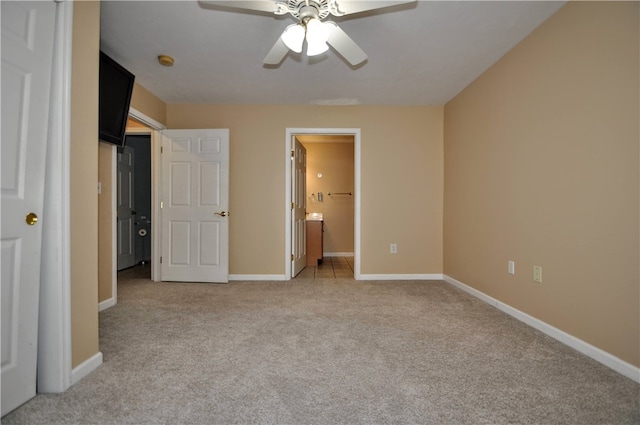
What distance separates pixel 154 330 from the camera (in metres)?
2.29

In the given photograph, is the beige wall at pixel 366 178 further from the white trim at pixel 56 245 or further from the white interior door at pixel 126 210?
the white trim at pixel 56 245

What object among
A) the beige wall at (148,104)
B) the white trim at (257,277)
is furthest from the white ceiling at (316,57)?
the white trim at (257,277)

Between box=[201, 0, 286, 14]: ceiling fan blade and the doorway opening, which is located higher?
box=[201, 0, 286, 14]: ceiling fan blade

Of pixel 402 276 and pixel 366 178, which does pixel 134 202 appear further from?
pixel 402 276

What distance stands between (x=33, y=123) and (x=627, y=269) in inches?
125

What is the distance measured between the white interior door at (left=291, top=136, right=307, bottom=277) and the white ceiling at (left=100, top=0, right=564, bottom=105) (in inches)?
34.4

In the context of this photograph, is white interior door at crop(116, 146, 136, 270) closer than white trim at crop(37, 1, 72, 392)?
No

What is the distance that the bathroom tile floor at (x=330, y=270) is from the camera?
4277 mm

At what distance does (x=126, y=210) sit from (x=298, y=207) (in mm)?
2871

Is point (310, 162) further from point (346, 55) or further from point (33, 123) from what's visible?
point (33, 123)

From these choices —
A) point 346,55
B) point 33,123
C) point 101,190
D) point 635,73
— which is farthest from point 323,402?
point 101,190

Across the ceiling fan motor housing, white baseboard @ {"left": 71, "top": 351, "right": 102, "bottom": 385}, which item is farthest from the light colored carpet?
the ceiling fan motor housing

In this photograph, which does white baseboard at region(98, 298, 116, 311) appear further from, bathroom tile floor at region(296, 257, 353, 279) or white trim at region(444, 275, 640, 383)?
white trim at region(444, 275, 640, 383)

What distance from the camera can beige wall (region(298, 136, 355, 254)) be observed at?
6.15 metres
